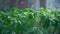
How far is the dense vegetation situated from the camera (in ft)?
8.17

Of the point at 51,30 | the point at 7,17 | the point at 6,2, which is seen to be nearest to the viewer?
the point at 7,17

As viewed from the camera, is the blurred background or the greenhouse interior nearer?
the greenhouse interior

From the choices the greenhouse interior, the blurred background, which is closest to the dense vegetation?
the greenhouse interior

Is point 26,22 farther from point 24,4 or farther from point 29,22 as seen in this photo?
point 24,4

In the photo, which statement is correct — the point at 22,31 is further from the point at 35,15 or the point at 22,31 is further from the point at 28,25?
the point at 35,15

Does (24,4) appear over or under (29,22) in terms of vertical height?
over

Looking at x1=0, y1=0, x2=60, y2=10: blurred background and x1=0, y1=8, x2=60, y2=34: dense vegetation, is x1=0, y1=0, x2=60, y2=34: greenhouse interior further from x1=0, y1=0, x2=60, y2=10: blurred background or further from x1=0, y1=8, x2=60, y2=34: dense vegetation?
x1=0, y1=0, x2=60, y2=10: blurred background

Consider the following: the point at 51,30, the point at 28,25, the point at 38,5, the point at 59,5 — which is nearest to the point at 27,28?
the point at 28,25

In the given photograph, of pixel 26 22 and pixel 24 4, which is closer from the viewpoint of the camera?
pixel 26 22

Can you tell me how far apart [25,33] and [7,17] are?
0.34 meters

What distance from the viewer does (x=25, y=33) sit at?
259 centimetres

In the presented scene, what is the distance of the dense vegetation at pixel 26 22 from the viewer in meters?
2.49

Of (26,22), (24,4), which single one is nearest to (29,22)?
(26,22)

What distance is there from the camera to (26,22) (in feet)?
8.32
